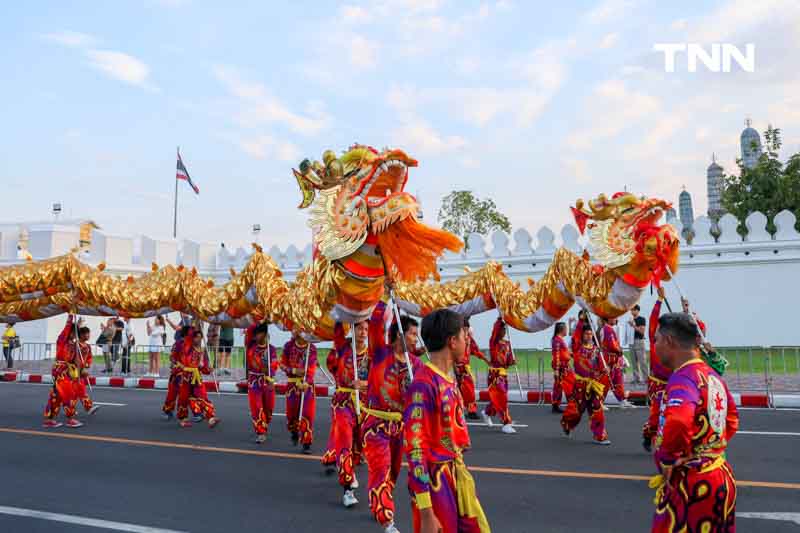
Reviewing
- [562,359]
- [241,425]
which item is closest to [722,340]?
[562,359]

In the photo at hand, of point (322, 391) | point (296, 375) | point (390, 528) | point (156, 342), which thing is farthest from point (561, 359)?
point (156, 342)

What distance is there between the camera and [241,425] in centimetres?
995

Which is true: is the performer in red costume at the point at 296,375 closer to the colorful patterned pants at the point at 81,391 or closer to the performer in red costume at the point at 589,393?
the performer in red costume at the point at 589,393

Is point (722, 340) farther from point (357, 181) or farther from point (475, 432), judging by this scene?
point (357, 181)

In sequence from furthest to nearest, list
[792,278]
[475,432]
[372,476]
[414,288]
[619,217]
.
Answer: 1. [792,278]
2. [414,288]
3. [475,432]
4. [619,217]
5. [372,476]

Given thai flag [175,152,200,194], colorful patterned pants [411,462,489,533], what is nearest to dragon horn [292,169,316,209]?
colorful patterned pants [411,462,489,533]

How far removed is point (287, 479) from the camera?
659 cm

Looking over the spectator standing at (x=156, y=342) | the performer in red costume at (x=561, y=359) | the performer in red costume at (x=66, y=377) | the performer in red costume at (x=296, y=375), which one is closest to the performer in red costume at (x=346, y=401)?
the performer in red costume at (x=296, y=375)

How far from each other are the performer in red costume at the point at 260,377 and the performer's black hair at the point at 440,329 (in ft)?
18.8

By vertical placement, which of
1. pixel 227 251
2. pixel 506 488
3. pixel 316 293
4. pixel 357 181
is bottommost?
pixel 506 488

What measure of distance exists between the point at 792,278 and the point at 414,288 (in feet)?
35.9

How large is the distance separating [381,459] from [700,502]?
7.72 ft

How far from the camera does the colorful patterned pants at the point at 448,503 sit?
3080 millimetres

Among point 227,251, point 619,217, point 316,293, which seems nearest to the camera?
point 316,293
